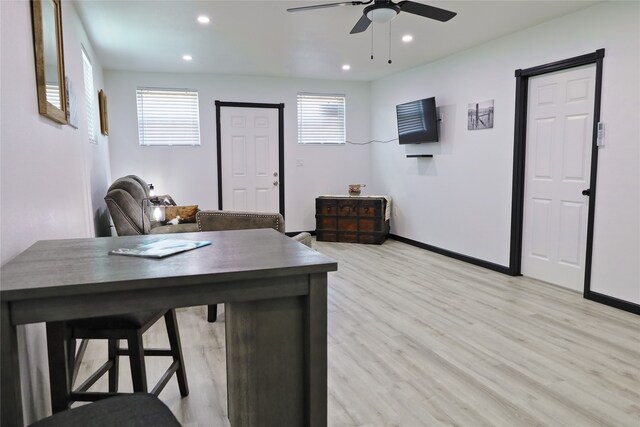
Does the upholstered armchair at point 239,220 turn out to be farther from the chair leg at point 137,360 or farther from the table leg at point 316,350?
the table leg at point 316,350

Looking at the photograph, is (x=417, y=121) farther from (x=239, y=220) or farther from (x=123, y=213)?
(x=123, y=213)

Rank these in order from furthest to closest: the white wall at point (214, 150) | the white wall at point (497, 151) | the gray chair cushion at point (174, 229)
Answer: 1. the white wall at point (214, 150)
2. the gray chair cushion at point (174, 229)
3. the white wall at point (497, 151)

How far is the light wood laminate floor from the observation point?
2.03 m

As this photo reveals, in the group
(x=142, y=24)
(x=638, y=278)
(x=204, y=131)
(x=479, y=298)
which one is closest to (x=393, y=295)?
(x=479, y=298)

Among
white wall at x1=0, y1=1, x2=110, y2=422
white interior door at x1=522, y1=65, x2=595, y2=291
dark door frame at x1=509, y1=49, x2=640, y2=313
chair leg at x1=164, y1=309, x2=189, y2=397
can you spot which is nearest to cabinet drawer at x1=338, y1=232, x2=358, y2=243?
dark door frame at x1=509, y1=49, x2=640, y2=313

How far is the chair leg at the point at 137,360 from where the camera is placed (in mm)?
1646

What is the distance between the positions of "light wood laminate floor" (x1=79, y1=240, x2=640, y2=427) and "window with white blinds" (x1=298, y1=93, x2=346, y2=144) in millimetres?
3445

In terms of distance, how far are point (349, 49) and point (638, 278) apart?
364cm

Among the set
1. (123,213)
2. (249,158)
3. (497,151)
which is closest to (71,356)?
(123,213)

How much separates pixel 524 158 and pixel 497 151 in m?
0.35

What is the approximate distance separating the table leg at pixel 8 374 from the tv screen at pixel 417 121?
5133mm

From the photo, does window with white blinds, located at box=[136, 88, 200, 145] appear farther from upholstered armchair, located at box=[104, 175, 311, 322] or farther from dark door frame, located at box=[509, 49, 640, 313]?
dark door frame, located at box=[509, 49, 640, 313]

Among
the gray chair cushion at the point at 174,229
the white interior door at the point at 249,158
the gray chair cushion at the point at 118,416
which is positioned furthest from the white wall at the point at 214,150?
the gray chair cushion at the point at 118,416

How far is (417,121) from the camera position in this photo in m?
5.71
